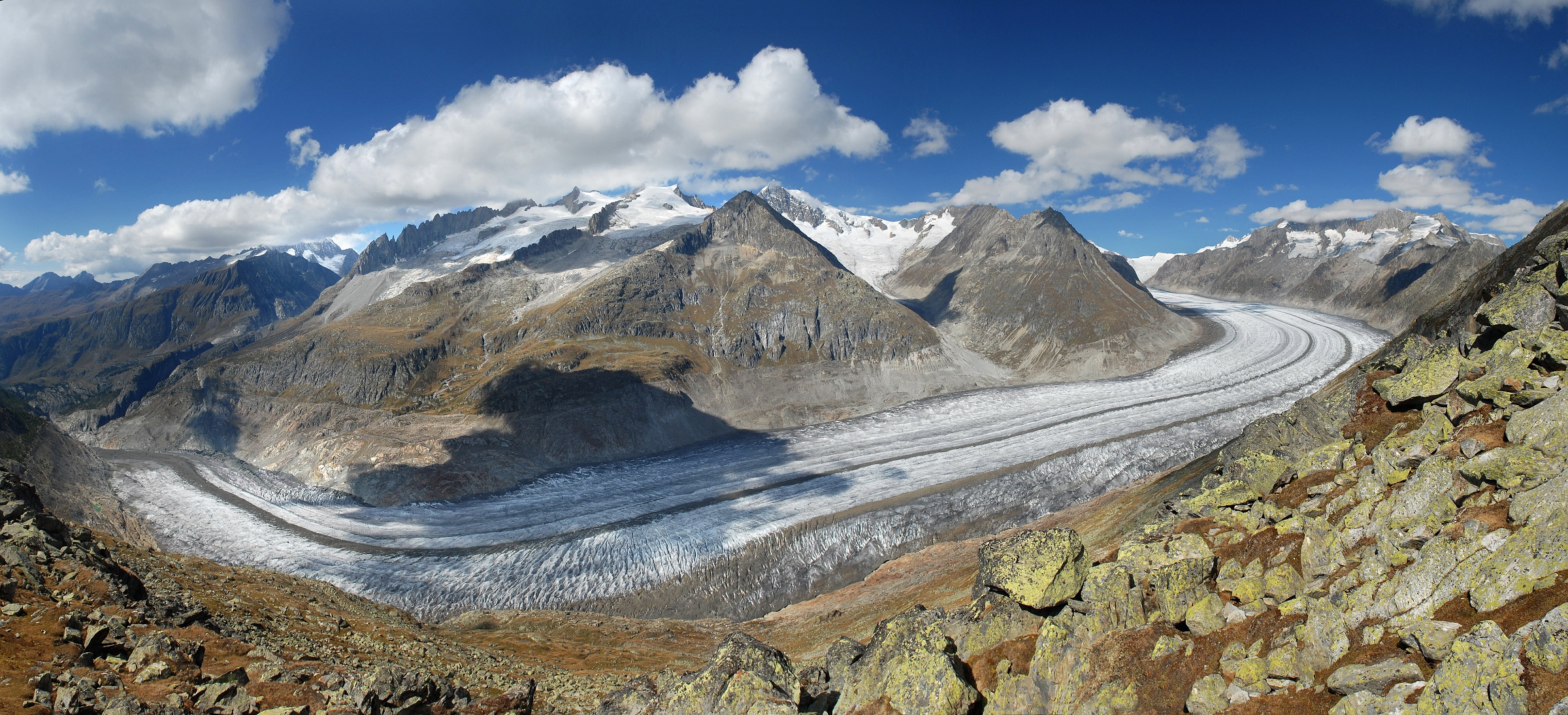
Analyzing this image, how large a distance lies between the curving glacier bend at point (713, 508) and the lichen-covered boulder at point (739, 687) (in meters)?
39.9

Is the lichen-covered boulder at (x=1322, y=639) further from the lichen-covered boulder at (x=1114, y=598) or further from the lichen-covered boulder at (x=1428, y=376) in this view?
the lichen-covered boulder at (x=1428, y=376)

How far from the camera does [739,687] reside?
60.1 ft

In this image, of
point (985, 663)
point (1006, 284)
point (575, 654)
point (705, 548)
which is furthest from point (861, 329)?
point (985, 663)

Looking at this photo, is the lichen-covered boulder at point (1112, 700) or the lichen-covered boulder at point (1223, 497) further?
the lichen-covered boulder at point (1223, 497)

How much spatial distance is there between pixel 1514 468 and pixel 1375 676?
298 inches

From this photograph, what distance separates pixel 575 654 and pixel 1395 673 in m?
37.5

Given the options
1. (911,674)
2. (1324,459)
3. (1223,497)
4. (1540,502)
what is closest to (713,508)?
(1223,497)

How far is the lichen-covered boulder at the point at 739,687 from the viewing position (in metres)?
18.0

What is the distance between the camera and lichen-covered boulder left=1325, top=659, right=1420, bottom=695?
10945mm

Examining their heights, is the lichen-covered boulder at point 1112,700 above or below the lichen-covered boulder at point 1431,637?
below

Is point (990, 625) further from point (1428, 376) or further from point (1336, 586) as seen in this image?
point (1428, 376)

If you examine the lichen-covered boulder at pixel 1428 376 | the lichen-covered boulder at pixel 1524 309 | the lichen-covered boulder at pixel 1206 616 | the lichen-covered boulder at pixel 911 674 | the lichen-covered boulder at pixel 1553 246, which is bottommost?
the lichen-covered boulder at pixel 911 674

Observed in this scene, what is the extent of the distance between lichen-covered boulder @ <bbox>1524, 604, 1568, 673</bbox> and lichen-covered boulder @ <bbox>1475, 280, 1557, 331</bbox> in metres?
16.4

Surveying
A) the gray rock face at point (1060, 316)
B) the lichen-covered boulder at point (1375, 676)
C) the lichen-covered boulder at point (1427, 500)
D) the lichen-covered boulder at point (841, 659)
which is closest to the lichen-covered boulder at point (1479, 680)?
the lichen-covered boulder at point (1375, 676)
